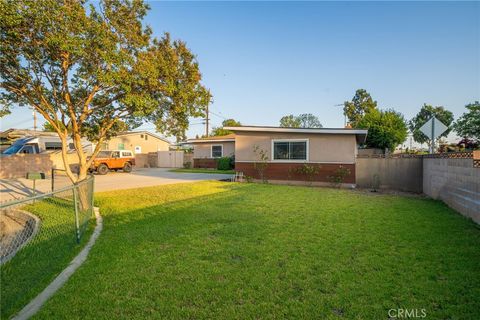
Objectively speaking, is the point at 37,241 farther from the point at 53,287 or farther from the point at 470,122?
the point at 470,122

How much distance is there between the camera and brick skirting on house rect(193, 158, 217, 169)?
82.4 ft

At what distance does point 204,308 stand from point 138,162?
2888cm

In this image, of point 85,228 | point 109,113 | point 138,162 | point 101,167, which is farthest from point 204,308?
point 138,162

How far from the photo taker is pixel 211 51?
14.6 metres

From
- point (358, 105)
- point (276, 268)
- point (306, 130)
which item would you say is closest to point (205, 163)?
point (306, 130)

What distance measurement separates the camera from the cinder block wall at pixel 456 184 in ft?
19.8

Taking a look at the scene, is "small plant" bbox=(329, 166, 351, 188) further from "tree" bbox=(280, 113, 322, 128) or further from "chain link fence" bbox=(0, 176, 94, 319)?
"tree" bbox=(280, 113, 322, 128)

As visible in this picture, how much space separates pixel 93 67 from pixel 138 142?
23.8 metres

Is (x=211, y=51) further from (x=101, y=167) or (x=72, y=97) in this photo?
(x=101, y=167)

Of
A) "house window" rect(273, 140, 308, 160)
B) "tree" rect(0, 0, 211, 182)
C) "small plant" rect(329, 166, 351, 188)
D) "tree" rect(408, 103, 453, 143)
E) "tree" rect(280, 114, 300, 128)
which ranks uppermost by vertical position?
"tree" rect(280, 114, 300, 128)

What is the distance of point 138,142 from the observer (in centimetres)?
2966

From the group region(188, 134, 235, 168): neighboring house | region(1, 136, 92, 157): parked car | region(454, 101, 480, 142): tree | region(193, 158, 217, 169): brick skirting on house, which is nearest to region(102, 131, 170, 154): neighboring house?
region(188, 134, 235, 168): neighboring house

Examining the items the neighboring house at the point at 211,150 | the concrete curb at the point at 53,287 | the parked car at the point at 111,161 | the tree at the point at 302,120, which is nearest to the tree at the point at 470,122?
the neighboring house at the point at 211,150

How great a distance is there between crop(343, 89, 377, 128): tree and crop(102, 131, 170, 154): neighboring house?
3154cm
